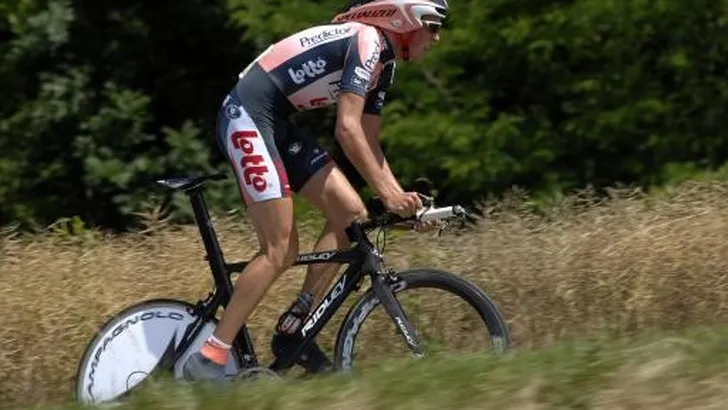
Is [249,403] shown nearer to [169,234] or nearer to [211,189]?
[169,234]

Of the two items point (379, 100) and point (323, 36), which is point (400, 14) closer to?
point (323, 36)

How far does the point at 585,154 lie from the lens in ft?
40.3

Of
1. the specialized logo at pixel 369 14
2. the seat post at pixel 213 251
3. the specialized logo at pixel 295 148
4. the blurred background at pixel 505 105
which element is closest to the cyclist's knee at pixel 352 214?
the specialized logo at pixel 295 148

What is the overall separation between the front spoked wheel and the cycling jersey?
0.59m

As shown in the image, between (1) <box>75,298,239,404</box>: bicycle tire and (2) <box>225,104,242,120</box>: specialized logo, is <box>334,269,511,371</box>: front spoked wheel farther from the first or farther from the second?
(2) <box>225,104,242,120</box>: specialized logo

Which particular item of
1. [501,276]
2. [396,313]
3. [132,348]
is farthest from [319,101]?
[501,276]

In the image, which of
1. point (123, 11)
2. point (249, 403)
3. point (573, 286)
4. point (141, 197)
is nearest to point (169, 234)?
point (573, 286)

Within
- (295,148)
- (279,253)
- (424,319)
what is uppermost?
(295,148)

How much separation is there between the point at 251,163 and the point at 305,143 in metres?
0.34

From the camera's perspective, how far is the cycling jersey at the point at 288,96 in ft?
19.6

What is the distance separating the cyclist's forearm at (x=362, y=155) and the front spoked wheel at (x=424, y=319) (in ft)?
1.30

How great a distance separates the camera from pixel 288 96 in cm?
613

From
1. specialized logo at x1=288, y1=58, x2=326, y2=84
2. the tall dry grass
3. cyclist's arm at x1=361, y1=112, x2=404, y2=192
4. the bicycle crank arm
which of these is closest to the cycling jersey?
specialized logo at x1=288, y1=58, x2=326, y2=84

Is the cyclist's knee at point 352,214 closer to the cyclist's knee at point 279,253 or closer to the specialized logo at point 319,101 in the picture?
the cyclist's knee at point 279,253
